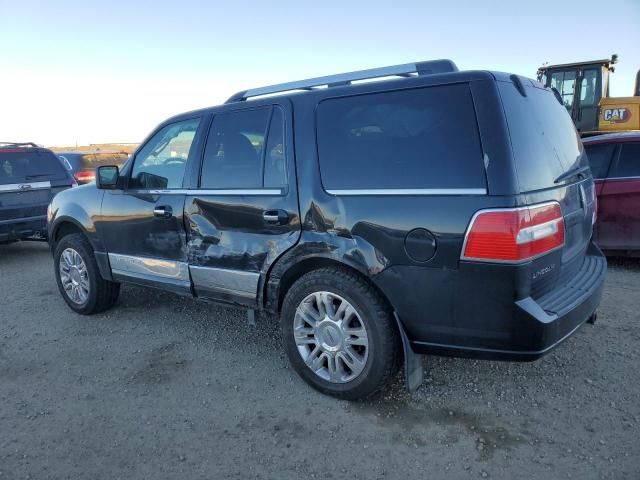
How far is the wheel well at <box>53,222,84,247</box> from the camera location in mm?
4977

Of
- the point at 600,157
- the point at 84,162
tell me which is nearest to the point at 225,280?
the point at 600,157

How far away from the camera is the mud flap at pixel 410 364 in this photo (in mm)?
2852

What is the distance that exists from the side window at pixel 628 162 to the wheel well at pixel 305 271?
4.30 meters

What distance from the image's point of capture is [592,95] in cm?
1262

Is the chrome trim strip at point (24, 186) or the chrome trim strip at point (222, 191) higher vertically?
the chrome trim strip at point (222, 191)

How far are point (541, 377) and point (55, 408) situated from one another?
10.5 feet

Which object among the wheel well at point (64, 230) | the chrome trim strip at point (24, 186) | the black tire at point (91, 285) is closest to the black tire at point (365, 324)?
the black tire at point (91, 285)

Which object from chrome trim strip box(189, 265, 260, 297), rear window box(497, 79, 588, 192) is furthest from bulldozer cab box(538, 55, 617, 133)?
chrome trim strip box(189, 265, 260, 297)

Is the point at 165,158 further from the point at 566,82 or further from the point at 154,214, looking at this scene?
the point at 566,82

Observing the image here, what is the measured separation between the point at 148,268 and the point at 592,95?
40.9 ft

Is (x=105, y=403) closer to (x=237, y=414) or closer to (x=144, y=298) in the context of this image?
(x=237, y=414)

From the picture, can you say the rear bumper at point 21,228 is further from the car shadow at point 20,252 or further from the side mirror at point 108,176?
the side mirror at point 108,176

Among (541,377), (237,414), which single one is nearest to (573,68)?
(541,377)

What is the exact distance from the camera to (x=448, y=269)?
2.61m
